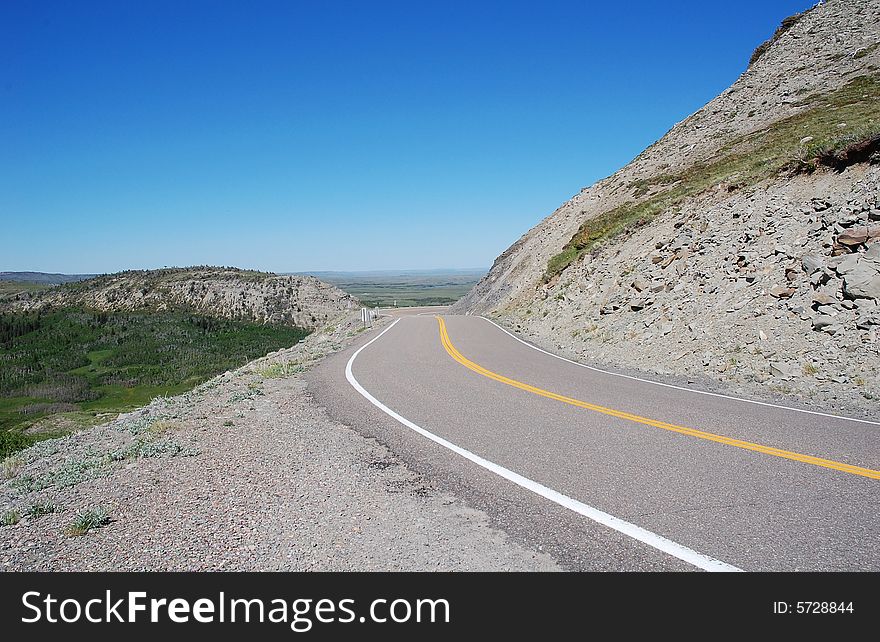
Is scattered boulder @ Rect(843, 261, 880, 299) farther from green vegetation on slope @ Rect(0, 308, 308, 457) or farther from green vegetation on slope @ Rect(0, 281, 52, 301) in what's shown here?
green vegetation on slope @ Rect(0, 281, 52, 301)

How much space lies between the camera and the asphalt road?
397cm

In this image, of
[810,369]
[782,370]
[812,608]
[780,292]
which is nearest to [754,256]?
[780,292]

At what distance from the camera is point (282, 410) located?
9523 millimetres

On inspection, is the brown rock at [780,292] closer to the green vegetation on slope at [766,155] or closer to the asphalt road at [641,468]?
the asphalt road at [641,468]

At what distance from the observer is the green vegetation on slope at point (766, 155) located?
62.0 ft

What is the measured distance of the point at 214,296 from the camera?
3063 inches

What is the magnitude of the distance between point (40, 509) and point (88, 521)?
2.40 feet

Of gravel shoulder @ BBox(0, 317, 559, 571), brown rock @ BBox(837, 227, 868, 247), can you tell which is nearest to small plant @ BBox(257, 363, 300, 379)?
gravel shoulder @ BBox(0, 317, 559, 571)

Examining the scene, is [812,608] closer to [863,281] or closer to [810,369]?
[810,369]

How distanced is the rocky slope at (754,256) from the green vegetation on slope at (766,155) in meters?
0.11

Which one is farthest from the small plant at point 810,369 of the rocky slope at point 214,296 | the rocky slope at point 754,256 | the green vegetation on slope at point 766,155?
the rocky slope at point 214,296

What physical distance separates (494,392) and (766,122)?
31186mm

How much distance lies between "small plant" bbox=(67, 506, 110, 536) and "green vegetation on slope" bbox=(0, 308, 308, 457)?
31.5 m

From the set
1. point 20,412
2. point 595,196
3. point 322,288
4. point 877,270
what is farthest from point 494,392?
point 322,288
